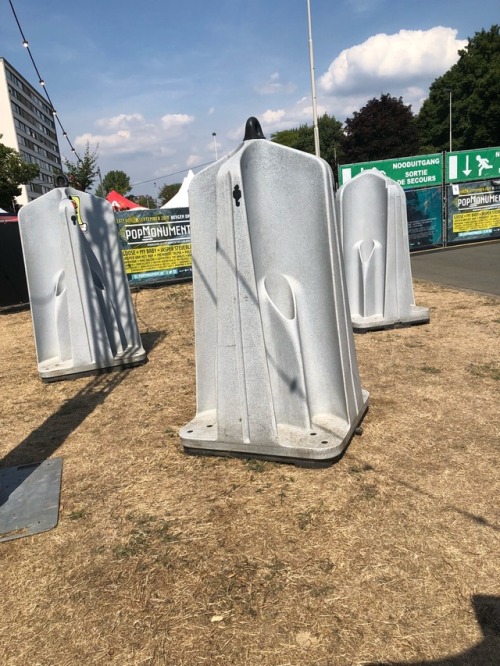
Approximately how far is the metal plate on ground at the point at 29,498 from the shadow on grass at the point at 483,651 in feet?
6.56

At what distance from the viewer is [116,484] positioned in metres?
3.21

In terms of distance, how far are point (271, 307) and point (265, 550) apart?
1.54 metres

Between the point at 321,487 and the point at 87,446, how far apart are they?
197 centimetres

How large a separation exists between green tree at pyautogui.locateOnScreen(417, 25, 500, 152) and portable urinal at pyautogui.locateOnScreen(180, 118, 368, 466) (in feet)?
166

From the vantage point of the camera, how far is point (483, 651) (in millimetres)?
1766

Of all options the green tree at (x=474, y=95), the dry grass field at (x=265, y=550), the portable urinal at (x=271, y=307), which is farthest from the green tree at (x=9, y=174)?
the portable urinal at (x=271, y=307)

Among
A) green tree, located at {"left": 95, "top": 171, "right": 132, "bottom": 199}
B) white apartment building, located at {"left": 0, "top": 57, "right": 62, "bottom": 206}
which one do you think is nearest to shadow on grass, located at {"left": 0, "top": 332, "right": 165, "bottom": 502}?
white apartment building, located at {"left": 0, "top": 57, "right": 62, "bottom": 206}

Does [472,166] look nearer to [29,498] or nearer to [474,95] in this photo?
[29,498]

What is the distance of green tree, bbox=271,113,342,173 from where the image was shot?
7744cm

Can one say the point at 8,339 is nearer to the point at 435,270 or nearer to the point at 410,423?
the point at 410,423

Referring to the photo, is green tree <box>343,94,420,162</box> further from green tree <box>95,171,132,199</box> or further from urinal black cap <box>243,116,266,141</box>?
urinal black cap <box>243,116,266,141</box>

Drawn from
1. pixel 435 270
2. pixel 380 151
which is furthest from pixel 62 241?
pixel 380 151

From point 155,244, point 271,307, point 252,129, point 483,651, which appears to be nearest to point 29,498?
point 271,307

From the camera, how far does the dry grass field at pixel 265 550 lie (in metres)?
1.89
